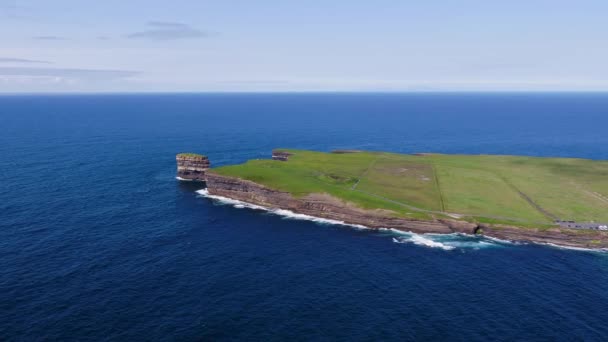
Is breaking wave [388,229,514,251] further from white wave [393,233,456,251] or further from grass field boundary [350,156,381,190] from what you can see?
grass field boundary [350,156,381,190]

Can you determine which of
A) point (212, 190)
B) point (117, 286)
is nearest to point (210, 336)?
point (117, 286)

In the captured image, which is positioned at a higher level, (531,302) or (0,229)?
(0,229)

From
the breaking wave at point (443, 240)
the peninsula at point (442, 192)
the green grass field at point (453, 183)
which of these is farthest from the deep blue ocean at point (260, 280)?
the green grass field at point (453, 183)

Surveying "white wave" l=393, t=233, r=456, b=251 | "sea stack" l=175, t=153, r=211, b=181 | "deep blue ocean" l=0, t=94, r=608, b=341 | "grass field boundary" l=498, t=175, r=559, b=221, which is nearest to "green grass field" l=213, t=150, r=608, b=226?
"grass field boundary" l=498, t=175, r=559, b=221

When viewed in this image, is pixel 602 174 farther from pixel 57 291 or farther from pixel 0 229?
pixel 0 229

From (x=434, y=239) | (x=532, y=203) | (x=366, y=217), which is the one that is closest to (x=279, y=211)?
(x=366, y=217)

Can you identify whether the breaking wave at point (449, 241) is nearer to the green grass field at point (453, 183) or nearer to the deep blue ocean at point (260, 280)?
the deep blue ocean at point (260, 280)
